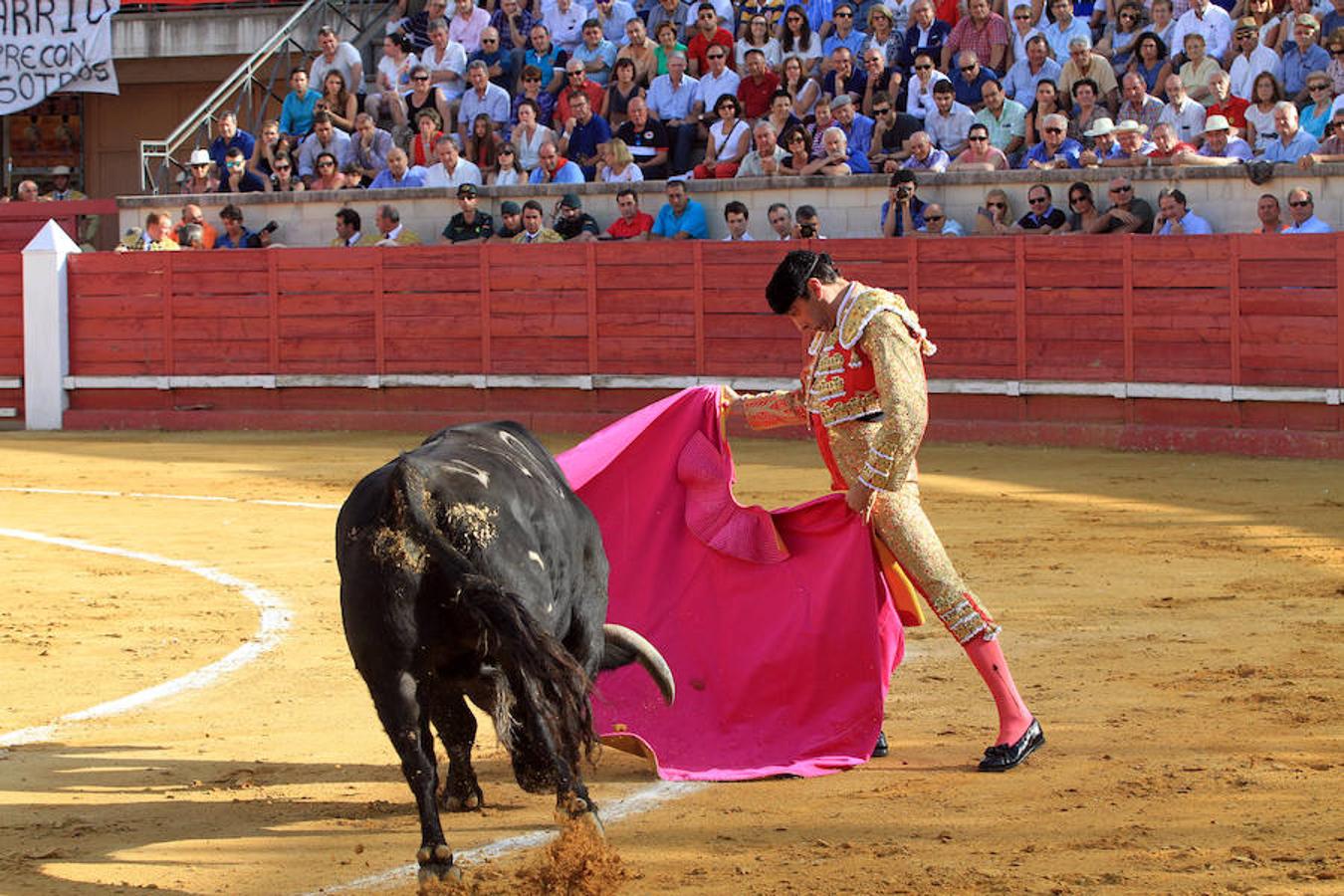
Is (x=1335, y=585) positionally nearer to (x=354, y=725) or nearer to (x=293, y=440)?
(x=354, y=725)

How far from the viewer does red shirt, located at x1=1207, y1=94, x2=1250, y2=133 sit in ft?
33.1

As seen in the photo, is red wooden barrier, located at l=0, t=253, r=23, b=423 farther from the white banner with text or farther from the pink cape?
the pink cape

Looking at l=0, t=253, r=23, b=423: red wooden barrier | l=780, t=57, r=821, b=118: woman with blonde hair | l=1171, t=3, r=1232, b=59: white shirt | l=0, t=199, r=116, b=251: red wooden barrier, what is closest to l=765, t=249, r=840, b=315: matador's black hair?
l=1171, t=3, r=1232, b=59: white shirt

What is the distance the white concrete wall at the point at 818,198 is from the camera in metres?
9.85

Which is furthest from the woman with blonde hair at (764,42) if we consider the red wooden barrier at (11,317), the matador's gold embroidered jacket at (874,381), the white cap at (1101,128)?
the matador's gold embroidered jacket at (874,381)

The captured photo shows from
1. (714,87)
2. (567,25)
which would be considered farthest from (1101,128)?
(567,25)

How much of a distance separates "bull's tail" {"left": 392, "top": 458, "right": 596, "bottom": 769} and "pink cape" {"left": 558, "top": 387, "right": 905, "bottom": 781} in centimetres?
83

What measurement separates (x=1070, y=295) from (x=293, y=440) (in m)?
4.91

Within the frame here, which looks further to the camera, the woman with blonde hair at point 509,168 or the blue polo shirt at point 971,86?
the woman with blonde hair at point 509,168

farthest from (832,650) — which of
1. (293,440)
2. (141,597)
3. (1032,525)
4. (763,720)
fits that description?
(293,440)

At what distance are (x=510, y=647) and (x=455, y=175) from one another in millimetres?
9811

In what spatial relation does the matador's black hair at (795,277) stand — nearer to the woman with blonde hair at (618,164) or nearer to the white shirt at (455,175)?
the woman with blonde hair at (618,164)

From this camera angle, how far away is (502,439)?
3.63m

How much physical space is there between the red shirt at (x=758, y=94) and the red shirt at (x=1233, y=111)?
9.25ft
